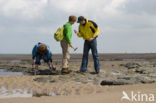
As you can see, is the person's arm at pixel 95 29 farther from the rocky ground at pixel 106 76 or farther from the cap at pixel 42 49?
the cap at pixel 42 49

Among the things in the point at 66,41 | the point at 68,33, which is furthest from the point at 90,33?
the point at 66,41

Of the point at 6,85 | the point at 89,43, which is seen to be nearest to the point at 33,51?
the point at 89,43

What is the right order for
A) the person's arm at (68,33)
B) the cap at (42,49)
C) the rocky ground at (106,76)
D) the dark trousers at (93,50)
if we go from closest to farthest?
the rocky ground at (106,76) → the person's arm at (68,33) → the dark trousers at (93,50) → the cap at (42,49)

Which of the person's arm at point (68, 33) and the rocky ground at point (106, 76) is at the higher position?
the person's arm at point (68, 33)

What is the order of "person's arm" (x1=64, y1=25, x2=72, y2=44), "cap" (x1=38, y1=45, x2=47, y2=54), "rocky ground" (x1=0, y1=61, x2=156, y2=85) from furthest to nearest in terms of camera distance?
1. "cap" (x1=38, y1=45, x2=47, y2=54)
2. "person's arm" (x1=64, y1=25, x2=72, y2=44)
3. "rocky ground" (x1=0, y1=61, x2=156, y2=85)

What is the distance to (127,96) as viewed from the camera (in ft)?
12.4

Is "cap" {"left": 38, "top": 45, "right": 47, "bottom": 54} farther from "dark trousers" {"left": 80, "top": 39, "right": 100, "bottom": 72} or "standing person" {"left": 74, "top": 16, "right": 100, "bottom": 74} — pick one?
"dark trousers" {"left": 80, "top": 39, "right": 100, "bottom": 72}

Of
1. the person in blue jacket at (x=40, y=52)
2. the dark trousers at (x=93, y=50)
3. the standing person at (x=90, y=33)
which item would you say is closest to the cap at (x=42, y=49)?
the person in blue jacket at (x=40, y=52)

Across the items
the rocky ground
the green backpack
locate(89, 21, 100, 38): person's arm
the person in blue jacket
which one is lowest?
the rocky ground

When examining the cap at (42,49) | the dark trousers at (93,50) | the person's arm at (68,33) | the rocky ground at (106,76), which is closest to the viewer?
the rocky ground at (106,76)

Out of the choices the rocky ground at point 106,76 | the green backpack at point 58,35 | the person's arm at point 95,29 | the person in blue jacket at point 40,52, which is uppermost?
the person's arm at point 95,29

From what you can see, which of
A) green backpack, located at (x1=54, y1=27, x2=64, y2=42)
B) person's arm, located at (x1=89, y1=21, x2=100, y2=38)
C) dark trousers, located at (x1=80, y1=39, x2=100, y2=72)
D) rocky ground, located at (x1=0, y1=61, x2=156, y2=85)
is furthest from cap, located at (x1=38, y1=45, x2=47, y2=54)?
person's arm, located at (x1=89, y1=21, x2=100, y2=38)

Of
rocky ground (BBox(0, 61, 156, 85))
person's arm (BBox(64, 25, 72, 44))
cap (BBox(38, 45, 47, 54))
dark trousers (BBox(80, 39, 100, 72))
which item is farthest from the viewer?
cap (BBox(38, 45, 47, 54))

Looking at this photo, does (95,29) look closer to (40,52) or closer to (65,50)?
(65,50)
